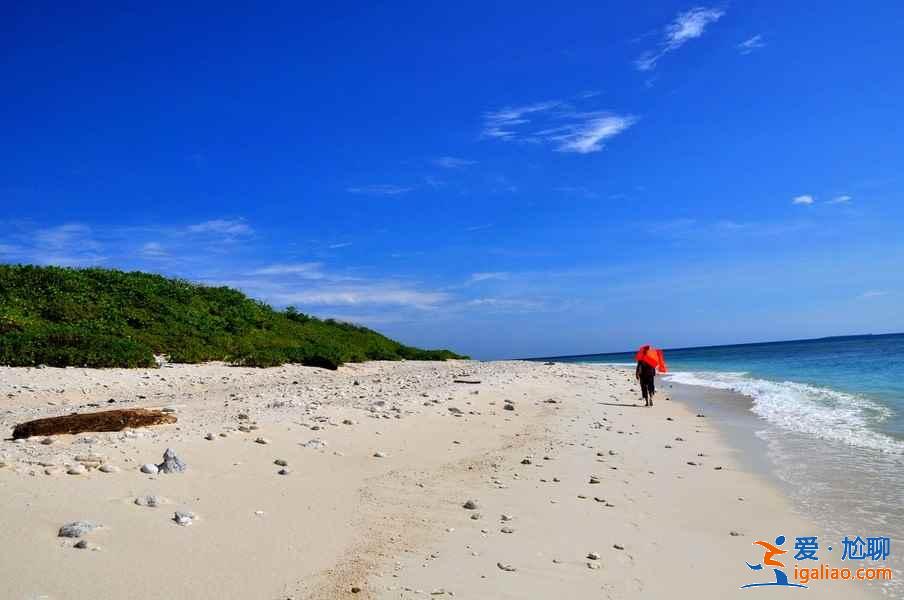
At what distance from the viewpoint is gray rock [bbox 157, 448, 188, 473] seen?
6.14m

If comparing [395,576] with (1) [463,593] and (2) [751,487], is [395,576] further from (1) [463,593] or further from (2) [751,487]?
(2) [751,487]

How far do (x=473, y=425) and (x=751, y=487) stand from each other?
4975 millimetres

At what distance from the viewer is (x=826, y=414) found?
49.8ft

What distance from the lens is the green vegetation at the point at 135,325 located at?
16625mm

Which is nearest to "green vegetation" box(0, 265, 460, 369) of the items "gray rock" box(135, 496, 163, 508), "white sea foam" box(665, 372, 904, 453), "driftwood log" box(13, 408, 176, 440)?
"driftwood log" box(13, 408, 176, 440)

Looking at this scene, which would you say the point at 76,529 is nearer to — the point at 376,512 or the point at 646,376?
the point at 376,512

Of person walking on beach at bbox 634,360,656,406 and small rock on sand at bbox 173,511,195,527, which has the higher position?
person walking on beach at bbox 634,360,656,406

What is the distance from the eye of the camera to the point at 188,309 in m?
25.6

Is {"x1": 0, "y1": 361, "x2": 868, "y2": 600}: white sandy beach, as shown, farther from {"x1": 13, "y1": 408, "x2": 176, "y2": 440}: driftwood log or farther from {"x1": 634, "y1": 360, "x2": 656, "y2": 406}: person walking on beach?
{"x1": 634, "y1": 360, "x2": 656, "y2": 406}: person walking on beach

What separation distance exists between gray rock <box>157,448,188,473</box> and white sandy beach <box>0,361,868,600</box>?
11 centimetres

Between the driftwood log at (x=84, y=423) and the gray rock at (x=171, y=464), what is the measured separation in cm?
186

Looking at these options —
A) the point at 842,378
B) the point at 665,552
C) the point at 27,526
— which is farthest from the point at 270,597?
the point at 842,378

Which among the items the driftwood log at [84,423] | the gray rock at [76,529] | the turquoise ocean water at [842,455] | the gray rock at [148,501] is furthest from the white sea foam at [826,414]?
the driftwood log at [84,423]

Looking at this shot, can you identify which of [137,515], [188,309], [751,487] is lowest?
[751,487]
